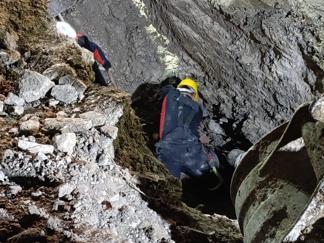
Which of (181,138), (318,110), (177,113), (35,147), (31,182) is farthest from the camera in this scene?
(177,113)

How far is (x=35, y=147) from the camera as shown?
206 centimetres

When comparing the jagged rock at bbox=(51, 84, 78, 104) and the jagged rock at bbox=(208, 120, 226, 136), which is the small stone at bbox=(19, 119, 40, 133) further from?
the jagged rock at bbox=(208, 120, 226, 136)

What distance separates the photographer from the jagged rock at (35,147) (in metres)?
2.04

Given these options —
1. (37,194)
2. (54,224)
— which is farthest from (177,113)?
(54,224)

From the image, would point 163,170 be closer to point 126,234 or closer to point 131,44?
point 126,234

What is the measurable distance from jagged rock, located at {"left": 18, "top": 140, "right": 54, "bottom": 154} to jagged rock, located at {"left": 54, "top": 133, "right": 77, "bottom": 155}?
0.05m

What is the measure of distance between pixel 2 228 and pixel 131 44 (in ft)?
11.6

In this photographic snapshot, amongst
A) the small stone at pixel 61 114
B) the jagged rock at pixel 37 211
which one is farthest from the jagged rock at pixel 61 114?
the jagged rock at pixel 37 211

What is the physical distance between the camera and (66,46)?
2881 millimetres

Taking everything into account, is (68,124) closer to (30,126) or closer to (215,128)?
(30,126)

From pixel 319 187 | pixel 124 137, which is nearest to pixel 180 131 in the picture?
pixel 124 137

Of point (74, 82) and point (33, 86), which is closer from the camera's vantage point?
point (33, 86)

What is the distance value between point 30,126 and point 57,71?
57 centimetres

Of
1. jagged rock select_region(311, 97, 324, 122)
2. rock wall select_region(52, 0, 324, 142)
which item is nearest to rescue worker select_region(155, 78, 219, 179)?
rock wall select_region(52, 0, 324, 142)
